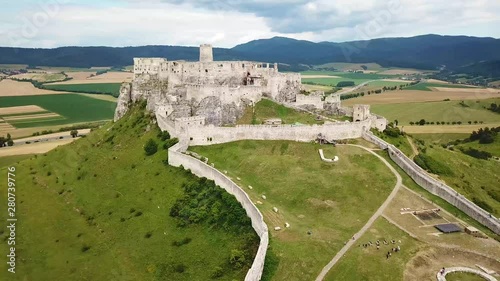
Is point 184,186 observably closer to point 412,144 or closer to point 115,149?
point 115,149

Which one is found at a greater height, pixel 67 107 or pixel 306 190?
pixel 306 190

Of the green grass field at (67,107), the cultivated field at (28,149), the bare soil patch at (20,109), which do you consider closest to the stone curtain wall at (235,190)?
the cultivated field at (28,149)

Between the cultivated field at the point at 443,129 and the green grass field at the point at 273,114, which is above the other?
the green grass field at the point at 273,114

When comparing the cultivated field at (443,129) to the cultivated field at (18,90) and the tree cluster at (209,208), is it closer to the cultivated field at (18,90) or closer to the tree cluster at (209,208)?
the tree cluster at (209,208)

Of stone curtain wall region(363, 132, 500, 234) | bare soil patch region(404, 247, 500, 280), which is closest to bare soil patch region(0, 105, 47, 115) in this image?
stone curtain wall region(363, 132, 500, 234)

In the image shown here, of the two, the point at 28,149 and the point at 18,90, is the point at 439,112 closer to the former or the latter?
the point at 28,149

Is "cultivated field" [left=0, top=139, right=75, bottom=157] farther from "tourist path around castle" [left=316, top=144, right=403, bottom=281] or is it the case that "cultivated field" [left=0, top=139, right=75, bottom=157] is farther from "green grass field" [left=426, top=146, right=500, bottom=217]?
"green grass field" [left=426, top=146, right=500, bottom=217]

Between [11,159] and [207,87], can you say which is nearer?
[207,87]

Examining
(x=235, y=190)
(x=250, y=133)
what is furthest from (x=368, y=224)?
(x=250, y=133)
